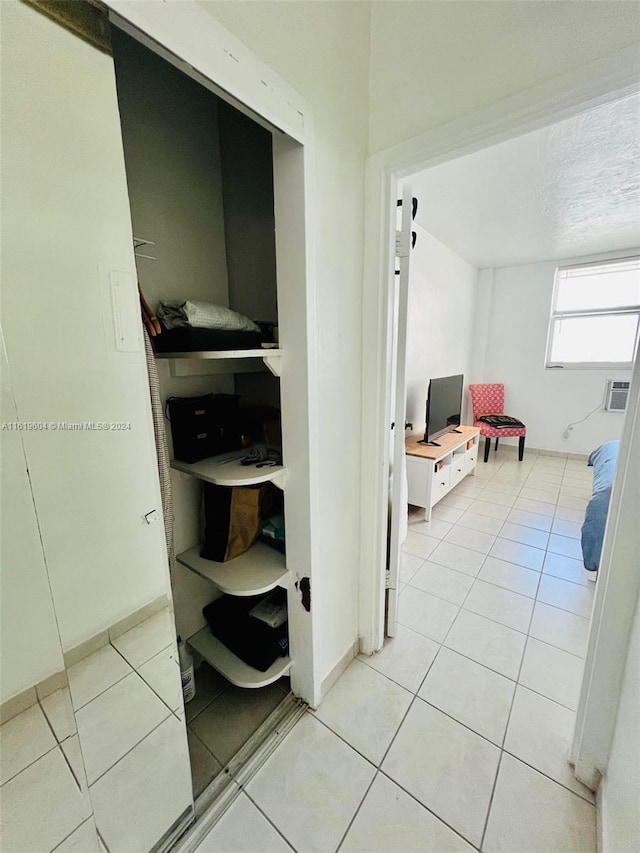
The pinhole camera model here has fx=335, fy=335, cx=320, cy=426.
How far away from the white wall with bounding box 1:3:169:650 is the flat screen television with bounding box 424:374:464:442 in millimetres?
2689

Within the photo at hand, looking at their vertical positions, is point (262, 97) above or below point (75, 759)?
above

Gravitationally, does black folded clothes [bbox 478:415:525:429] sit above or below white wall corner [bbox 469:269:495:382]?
below

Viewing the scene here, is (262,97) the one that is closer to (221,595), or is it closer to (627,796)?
(221,595)

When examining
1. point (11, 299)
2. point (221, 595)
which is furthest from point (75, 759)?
point (11, 299)

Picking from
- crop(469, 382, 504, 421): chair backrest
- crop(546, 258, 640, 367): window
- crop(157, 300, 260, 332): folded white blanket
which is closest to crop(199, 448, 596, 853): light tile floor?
crop(157, 300, 260, 332): folded white blanket

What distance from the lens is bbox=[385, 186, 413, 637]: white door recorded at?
4.39 feet

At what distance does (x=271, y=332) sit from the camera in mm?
1312

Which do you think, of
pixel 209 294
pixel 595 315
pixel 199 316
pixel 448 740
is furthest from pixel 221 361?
pixel 595 315

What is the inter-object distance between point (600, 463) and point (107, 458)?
128 inches

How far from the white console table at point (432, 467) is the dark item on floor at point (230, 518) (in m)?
1.80

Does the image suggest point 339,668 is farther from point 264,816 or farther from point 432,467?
point 432,467

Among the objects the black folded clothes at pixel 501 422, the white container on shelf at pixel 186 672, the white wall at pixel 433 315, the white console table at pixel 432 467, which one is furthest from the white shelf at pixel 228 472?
the black folded clothes at pixel 501 422

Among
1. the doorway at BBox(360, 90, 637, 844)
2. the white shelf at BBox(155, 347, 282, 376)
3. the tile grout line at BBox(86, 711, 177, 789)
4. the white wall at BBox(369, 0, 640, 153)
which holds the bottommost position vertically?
the doorway at BBox(360, 90, 637, 844)

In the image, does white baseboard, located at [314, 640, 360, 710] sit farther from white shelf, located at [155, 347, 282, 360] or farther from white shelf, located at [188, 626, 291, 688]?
white shelf, located at [155, 347, 282, 360]
